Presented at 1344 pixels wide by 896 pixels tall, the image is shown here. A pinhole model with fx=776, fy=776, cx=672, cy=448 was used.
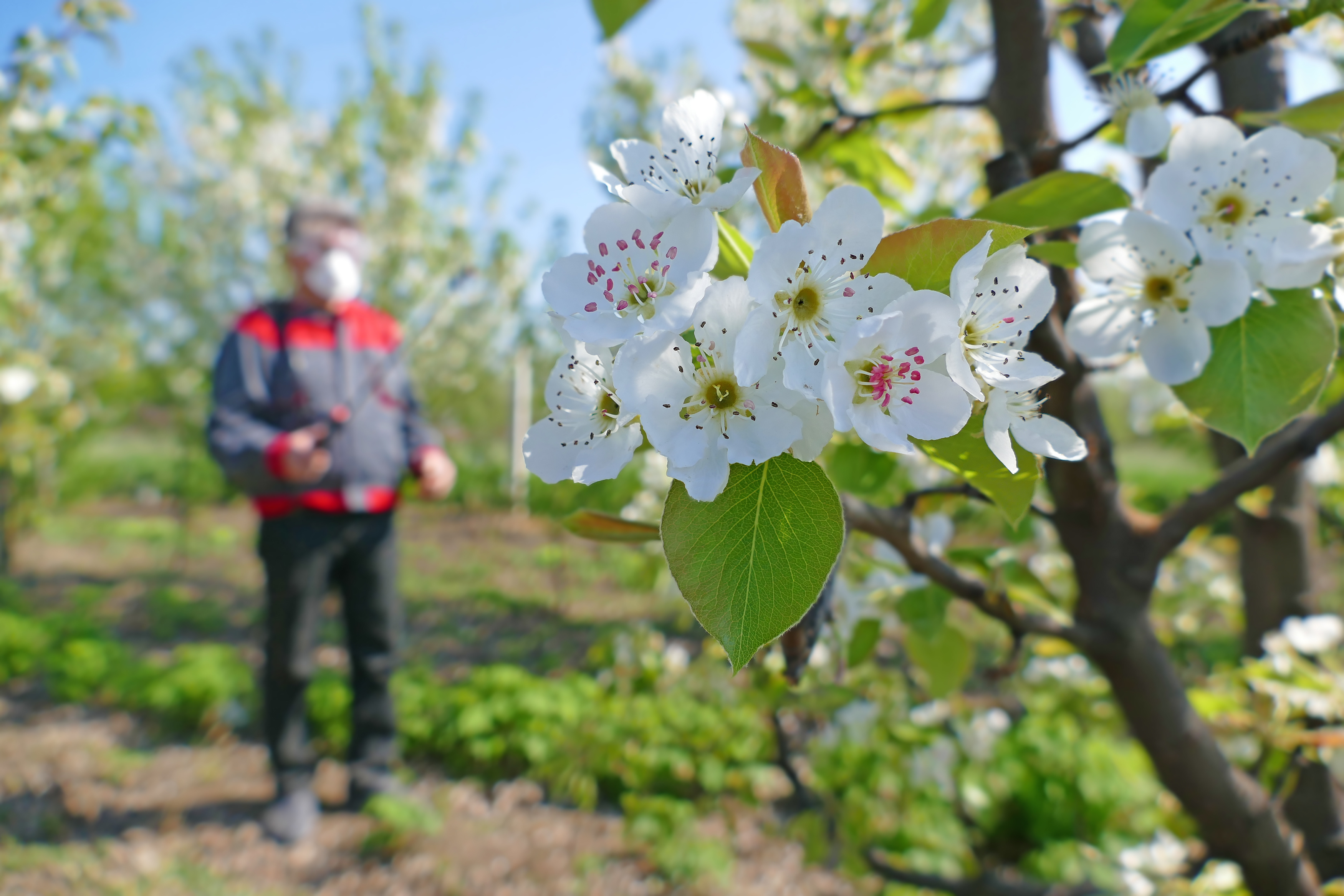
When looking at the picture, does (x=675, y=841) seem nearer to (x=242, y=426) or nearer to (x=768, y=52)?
(x=242, y=426)

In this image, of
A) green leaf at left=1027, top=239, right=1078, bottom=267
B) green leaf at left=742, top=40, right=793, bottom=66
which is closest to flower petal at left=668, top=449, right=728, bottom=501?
green leaf at left=1027, top=239, right=1078, bottom=267

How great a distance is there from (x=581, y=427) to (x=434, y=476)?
2.18 meters

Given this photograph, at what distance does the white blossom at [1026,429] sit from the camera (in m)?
0.45

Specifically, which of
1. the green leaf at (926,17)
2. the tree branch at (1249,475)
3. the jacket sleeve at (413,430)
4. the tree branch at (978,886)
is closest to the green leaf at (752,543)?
the tree branch at (1249,475)

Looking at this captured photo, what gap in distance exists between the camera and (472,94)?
771cm

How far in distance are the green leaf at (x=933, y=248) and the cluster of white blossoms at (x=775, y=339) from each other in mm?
13

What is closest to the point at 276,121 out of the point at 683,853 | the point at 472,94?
the point at 472,94

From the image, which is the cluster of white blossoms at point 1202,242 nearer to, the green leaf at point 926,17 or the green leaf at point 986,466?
the green leaf at point 986,466

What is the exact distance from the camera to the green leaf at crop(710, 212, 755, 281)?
1.62 ft

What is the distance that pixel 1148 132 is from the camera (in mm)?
672

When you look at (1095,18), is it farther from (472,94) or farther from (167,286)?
(167,286)

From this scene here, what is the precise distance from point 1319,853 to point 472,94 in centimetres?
824

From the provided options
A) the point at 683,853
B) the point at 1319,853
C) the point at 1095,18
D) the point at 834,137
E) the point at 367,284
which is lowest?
the point at 683,853

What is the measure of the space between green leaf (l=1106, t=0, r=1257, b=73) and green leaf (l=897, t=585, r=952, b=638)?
653 mm
